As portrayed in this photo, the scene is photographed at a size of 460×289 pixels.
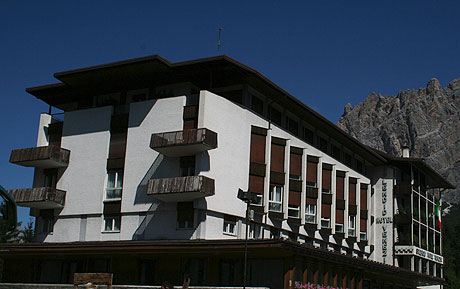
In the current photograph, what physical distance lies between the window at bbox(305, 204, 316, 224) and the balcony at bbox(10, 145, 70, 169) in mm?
20215

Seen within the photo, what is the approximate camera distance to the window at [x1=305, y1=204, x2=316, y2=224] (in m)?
50.2

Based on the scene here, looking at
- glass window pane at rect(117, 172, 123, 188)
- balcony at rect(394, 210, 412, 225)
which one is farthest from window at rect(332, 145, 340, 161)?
glass window pane at rect(117, 172, 123, 188)

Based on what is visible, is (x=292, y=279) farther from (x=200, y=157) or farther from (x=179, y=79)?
(x=179, y=79)

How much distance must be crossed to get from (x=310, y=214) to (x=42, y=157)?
2246cm

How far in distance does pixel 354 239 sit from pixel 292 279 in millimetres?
25957

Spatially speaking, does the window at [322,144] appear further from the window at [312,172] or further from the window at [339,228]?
the window at [339,228]

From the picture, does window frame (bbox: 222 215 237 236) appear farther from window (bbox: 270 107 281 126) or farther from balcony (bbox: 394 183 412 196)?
balcony (bbox: 394 183 412 196)

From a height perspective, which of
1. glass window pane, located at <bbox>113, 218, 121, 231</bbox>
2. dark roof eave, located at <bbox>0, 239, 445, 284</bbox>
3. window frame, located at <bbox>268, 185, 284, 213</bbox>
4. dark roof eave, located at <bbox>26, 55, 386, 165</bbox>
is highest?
dark roof eave, located at <bbox>26, 55, 386, 165</bbox>

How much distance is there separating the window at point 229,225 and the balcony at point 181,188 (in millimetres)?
3034

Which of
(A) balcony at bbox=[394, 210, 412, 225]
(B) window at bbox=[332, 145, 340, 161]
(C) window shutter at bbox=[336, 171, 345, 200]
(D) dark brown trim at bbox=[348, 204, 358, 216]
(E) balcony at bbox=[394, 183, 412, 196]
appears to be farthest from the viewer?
(E) balcony at bbox=[394, 183, 412, 196]

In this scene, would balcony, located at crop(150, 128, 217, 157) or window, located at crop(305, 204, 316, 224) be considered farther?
window, located at crop(305, 204, 316, 224)

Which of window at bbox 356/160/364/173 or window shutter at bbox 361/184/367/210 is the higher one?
window at bbox 356/160/364/173

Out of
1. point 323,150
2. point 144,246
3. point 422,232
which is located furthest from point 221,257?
point 422,232

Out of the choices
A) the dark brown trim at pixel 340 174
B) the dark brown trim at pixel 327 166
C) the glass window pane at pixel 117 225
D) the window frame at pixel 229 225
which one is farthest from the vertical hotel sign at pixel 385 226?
the glass window pane at pixel 117 225
